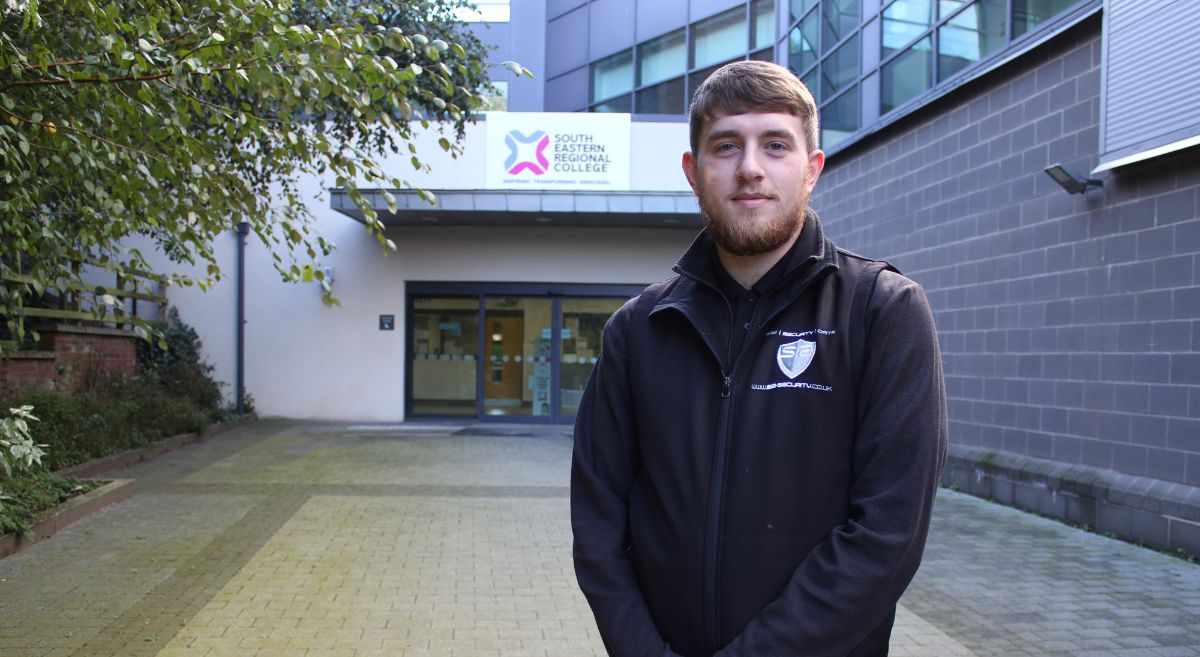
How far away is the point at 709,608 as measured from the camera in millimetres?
1870

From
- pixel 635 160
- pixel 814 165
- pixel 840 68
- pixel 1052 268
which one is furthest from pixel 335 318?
pixel 814 165

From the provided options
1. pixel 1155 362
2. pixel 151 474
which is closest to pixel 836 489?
pixel 1155 362

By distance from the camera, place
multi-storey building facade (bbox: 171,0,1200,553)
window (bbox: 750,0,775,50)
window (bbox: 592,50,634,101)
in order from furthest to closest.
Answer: window (bbox: 592,50,634,101) → window (bbox: 750,0,775,50) → multi-storey building facade (bbox: 171,0,1200,553)

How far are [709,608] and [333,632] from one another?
12.1 feet

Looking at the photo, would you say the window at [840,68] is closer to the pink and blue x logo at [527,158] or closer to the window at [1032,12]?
the window at [1032,12]

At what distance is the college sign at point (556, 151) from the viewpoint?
51.5 ft

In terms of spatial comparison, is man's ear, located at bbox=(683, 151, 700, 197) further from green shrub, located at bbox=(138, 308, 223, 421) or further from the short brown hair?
green shrub, located at bbox=(138, 308, 223, 421)

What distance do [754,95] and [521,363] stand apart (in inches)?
629

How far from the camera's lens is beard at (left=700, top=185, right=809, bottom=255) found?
1966 mm

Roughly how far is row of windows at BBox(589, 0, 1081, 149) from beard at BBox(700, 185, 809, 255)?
7.46m

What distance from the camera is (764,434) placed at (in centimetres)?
188

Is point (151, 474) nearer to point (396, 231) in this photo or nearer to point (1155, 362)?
point (396, 231)

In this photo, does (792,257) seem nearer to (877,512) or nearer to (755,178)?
(755,178)

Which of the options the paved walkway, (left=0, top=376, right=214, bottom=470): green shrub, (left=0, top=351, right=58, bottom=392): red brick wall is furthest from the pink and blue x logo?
(left=0, top=351, right=58, bottom=392): red brick wall
